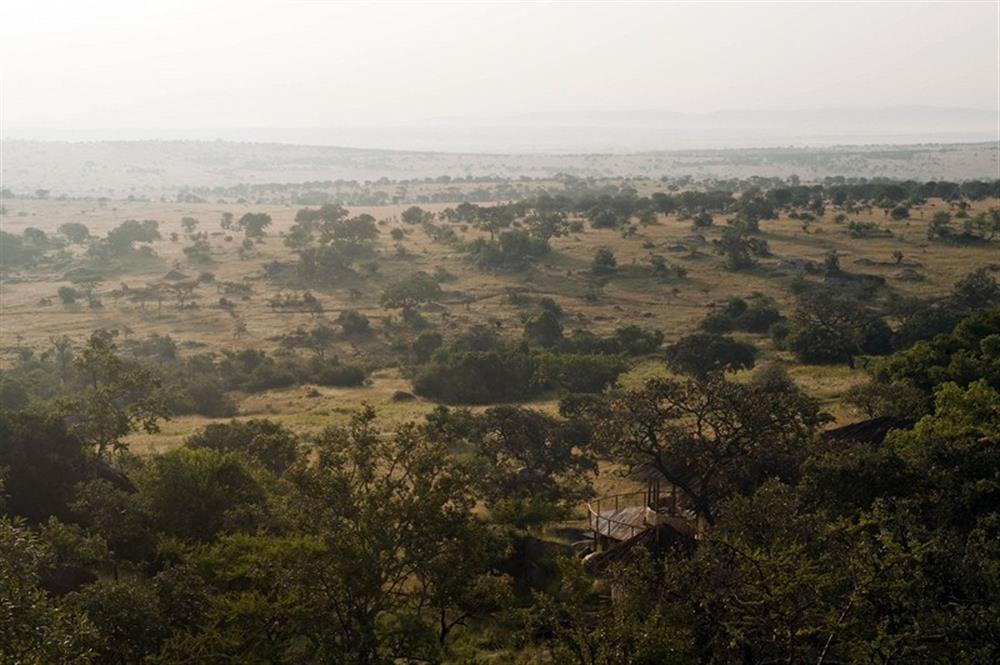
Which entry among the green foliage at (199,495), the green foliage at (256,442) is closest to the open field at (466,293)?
the green foliage at (256,442)

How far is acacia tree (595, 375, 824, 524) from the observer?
2347 centimetres

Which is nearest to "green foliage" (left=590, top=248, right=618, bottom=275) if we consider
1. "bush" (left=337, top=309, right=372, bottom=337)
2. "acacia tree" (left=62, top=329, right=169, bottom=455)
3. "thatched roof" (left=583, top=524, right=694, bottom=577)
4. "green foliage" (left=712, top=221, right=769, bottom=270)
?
"green foliage" (left=712, top=221, right=769, bottom=270)

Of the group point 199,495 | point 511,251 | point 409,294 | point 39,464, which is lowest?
point 199,495

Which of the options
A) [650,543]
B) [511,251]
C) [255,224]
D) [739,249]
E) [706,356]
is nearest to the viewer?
[650,543]

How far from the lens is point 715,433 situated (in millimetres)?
24219

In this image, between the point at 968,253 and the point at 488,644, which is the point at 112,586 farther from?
the point at 968,253

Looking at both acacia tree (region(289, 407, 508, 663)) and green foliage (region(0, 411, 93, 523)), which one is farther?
green foliage (region(0, 411, 93, 523))

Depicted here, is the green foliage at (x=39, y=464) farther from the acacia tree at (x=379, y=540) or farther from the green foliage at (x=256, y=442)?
the acacia tree at (x=379, y=540)

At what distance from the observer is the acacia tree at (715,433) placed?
23469mm

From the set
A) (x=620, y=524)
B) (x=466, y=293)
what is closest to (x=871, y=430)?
(x=620, y=524)

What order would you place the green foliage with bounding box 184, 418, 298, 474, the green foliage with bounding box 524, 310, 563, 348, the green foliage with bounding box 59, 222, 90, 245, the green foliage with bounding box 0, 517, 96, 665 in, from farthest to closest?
the green foliage with bounding box 59, 222, 90, 245 → the green foliage with bounding box 524, 310, 563, 348 → the green foliage with bounding box 184, 418, 298, 474 → the green foliage with bounding box 0, 517, 96, 665

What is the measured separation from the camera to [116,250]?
102875 mm

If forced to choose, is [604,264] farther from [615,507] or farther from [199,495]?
[199,495]

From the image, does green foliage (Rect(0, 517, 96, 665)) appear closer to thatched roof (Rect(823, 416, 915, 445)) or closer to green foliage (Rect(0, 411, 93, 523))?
green foliage (Rect(0, 411, 93, 523))
